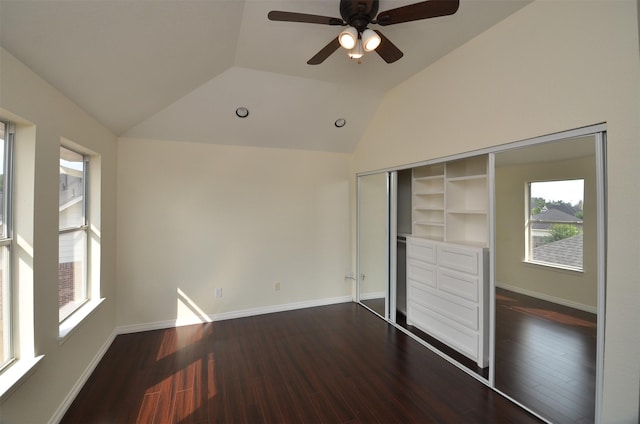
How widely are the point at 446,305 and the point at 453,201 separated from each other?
1.13 meters

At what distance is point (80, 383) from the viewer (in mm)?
2326

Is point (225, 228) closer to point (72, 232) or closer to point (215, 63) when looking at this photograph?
point (72, 232)

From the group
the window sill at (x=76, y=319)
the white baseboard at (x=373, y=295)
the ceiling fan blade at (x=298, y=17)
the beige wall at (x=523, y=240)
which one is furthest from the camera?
the white baseboard at (x=373, y=295)

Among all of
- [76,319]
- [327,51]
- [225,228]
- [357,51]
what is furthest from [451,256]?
[76,319]

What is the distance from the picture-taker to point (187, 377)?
251 centimetres

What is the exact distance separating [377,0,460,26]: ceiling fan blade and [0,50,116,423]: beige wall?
213 centimetres

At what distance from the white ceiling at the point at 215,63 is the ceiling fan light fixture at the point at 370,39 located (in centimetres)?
49

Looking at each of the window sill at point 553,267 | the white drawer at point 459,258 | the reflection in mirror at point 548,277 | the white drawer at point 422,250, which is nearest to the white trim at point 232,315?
the white drawer at point 422,250

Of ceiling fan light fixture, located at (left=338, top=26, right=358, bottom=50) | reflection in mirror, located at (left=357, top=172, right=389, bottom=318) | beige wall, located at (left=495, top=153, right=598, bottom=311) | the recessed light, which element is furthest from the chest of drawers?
the recessed light

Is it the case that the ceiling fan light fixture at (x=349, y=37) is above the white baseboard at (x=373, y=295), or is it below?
above

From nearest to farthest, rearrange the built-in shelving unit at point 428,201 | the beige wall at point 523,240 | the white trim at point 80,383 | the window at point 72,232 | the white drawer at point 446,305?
the beige wall at point 523,240
the white trim at point 80,383
the window at point 72,232
the white drawer at point 446,305
the built-in shelving unit at point 428,201

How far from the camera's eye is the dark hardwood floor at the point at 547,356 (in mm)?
1812

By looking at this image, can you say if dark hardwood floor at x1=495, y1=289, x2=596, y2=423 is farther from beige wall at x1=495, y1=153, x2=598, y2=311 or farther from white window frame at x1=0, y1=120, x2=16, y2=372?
white window frame at x1=0, y1=120, x2=16, y2=372

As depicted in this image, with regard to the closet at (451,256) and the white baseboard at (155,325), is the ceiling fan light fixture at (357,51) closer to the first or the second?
the closet at (451,256)
